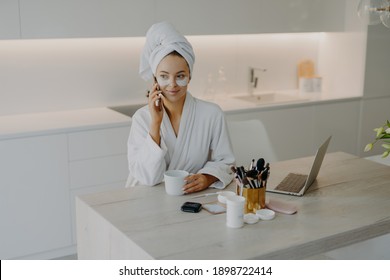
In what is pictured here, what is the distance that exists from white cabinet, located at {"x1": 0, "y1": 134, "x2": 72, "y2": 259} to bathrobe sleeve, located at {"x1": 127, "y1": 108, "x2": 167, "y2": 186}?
1.21 metres

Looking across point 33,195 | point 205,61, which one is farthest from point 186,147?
point 205,61

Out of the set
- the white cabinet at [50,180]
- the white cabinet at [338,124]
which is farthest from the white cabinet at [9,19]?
the white cabinet at [338,124]

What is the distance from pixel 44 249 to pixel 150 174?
163 centimetres

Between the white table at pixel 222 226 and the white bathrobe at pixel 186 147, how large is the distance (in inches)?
3.7

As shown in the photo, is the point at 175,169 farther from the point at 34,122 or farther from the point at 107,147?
the point at 34,122

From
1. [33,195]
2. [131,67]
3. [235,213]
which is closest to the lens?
[235,213]

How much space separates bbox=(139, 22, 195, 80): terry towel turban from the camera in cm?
255

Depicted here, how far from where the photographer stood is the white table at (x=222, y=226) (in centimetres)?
197

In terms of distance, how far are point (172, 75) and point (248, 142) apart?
34.6 inches

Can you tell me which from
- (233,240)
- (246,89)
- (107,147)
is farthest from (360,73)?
(233,240)

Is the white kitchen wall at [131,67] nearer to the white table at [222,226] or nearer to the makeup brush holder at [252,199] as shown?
the white table at [222,226]

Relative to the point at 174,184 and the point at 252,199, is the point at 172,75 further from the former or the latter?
the point at 252,199

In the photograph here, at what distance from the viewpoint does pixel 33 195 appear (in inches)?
147

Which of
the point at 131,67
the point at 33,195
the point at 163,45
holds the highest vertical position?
the point at 163,45
